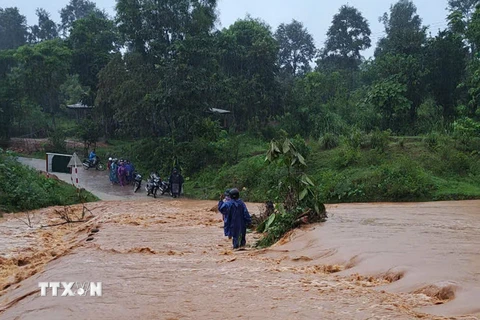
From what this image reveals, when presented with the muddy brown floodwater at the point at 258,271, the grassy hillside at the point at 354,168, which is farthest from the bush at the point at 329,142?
the muddy brown floodwater at the point at 258,271

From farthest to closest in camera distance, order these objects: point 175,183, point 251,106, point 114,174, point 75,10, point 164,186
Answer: point 75,10 → point 251,106 → point 114,174 → point 164,186 → point 175,183

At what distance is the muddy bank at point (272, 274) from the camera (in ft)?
18.0

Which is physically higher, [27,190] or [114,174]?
[114,174]

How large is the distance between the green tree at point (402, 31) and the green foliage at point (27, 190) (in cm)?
1859

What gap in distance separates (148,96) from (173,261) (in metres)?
20.7

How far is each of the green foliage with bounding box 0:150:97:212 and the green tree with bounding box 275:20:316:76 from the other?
114 ft

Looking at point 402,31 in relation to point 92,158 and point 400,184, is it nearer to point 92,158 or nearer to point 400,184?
point 400,184

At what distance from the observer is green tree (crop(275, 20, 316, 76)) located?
53.3 metres

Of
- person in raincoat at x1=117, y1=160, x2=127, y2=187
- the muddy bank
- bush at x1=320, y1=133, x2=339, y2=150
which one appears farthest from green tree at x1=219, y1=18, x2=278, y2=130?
the muddy bank

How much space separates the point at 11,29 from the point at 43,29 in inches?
200

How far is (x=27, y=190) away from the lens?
19.4m

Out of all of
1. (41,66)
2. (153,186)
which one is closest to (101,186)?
(153,186)

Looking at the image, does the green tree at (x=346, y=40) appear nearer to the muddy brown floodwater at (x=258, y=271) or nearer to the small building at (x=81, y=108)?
the small building at (x=81, y=108)

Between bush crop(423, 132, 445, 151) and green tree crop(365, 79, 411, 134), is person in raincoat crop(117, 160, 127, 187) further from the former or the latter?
bush crop(423, 132, 445, 151)
